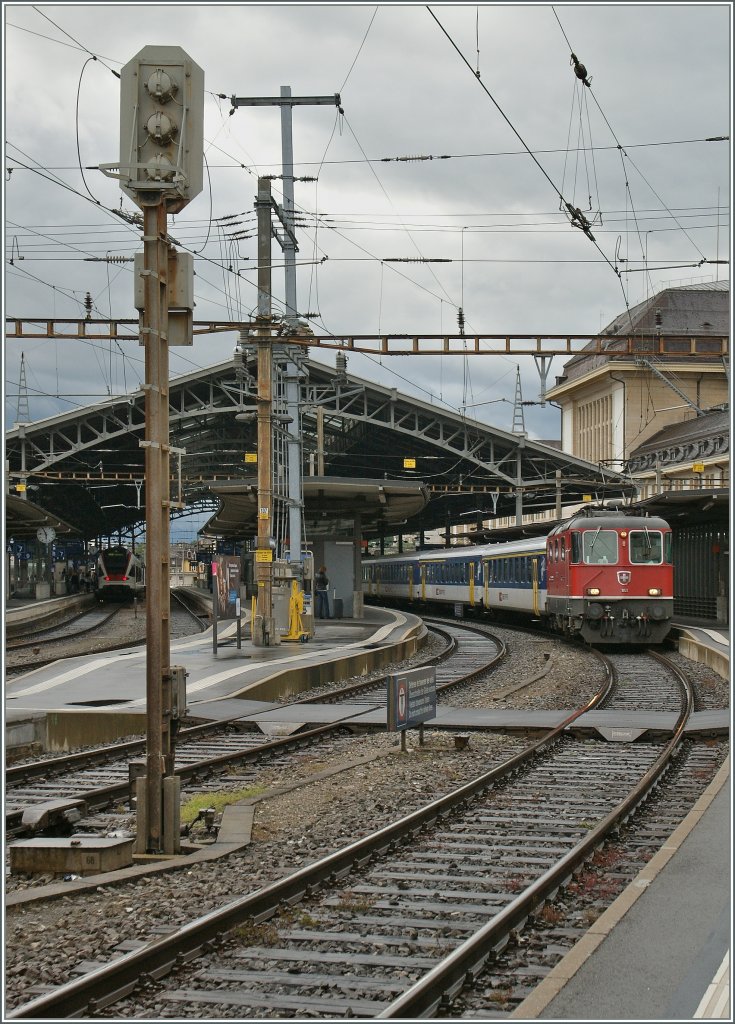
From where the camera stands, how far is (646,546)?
83.6ft

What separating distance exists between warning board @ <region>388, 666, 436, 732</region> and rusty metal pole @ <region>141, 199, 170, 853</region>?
12.6ft

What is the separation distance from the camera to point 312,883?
7.22 metres

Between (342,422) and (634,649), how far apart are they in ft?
86.2

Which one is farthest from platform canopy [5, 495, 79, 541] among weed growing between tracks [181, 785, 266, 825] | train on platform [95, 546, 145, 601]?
weed growing between tracks [181, 785, 266, 825]

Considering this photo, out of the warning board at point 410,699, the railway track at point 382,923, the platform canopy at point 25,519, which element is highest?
the platform canopy at point 25,519

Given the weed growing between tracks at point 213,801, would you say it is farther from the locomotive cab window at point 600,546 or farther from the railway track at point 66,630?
the railway track at point 66,630

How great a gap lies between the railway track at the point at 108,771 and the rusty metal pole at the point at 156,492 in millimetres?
1154

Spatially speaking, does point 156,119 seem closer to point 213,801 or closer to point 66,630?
point 213,801

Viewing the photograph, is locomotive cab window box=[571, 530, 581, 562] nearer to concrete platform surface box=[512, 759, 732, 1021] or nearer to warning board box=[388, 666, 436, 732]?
warning board box=[388, 666, 436, 732]

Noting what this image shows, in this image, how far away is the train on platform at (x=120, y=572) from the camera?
194 feet

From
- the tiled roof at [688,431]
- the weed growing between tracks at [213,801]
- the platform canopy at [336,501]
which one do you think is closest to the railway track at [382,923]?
the weed growing between tracks at [213,801]

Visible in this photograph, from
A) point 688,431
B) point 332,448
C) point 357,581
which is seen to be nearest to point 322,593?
point 357,581

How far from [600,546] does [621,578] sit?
2.59 ft

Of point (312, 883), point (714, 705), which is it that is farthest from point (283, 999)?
point (714, 705)
